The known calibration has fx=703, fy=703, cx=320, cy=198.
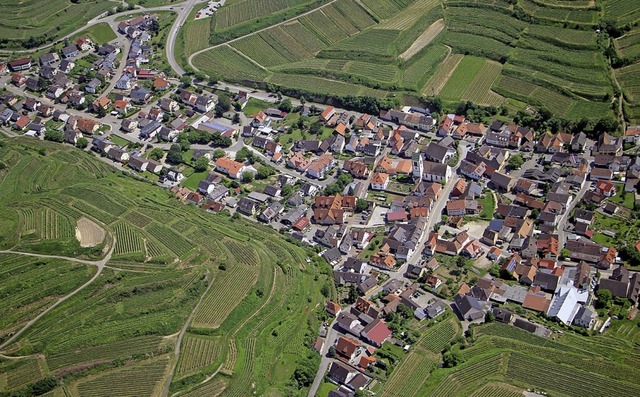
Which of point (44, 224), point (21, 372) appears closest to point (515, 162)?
point (44, 224)

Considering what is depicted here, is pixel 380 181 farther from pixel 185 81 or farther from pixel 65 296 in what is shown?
pixel 185 81

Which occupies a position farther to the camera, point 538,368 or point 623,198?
point 623,198

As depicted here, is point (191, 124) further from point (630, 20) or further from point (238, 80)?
point (630, 20)

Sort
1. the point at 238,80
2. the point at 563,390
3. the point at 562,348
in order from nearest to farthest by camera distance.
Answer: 1. the point at 563,390
2. the point at 562,348
3. the point at 238,80

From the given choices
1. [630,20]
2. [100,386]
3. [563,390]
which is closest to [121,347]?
[100,386]

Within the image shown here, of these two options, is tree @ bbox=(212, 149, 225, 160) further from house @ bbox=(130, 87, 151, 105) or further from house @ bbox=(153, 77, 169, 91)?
house @ bbox=(153, 77, 169, 91)

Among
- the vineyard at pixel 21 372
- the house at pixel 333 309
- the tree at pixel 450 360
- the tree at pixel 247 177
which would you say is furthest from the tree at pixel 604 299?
the vineyard at pixel 21 372
